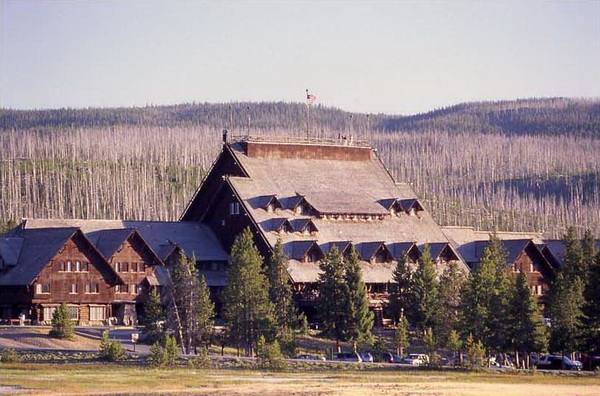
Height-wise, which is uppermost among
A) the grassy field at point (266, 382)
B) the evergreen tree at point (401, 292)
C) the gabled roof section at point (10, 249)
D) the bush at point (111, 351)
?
the gabled roof section at point (10, 249)

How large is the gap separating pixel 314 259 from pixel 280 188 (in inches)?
355

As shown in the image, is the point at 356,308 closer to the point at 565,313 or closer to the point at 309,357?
the point at 309,357

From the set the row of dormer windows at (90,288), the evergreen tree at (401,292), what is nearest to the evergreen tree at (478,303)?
the evergreen tree at (401,292)

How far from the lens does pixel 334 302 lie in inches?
3233

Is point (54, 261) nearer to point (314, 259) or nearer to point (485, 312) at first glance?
point (314, 259)

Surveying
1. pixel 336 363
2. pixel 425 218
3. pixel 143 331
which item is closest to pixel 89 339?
pixel 143 331

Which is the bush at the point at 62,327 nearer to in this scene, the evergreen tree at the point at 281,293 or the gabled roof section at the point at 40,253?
the gabled roof section at the point at 40,253

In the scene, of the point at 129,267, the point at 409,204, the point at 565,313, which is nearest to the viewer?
the point at 565,313

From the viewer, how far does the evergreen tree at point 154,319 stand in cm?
7550

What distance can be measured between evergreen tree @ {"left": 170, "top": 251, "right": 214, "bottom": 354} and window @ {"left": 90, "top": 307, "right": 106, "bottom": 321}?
17103 mm

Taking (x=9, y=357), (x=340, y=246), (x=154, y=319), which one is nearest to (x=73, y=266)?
(x=154, y=319)

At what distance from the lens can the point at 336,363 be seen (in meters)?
72.1

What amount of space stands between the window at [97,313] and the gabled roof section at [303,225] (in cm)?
1558

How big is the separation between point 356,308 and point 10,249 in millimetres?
25212
